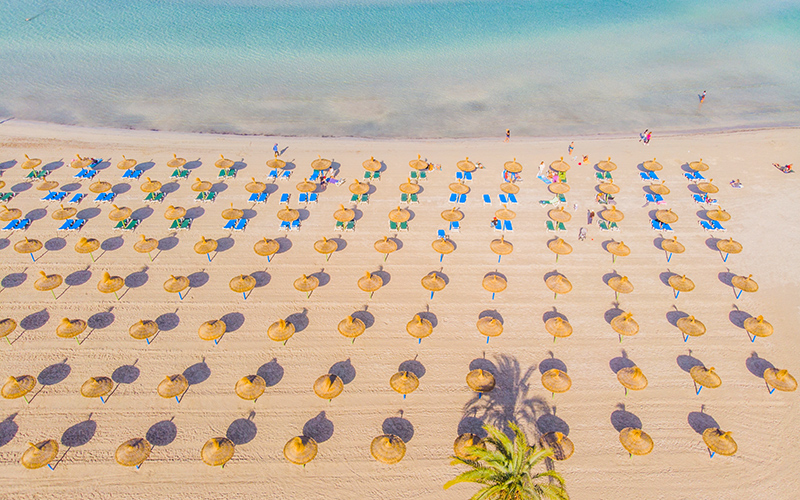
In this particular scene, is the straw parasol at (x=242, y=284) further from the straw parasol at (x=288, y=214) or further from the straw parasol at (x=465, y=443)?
the straw parasol at (x=465, y=443)

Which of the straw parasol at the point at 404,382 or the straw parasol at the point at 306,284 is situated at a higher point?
the straw parasol at the point at 306,284

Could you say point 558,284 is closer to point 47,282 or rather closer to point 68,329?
point 68,329

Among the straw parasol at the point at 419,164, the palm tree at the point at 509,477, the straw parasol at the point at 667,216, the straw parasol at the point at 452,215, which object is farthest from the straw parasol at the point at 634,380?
the straw parasol at the point at 419,164

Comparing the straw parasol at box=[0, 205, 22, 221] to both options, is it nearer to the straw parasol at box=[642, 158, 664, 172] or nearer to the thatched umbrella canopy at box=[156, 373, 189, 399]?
the thatched umbrella canopy at box=[156, 373, 189, 399]

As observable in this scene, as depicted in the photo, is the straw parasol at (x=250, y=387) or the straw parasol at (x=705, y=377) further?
the straw parasol at (x=705, y=377)

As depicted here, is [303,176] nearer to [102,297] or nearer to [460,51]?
[102,297]

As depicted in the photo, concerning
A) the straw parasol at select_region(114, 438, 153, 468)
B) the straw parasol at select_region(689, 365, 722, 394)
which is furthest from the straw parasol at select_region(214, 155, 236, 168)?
the straw parasol at select_region(689, 365, 722, 394)

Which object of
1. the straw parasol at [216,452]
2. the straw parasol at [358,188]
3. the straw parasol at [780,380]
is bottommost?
the straw parasol at [216,452]

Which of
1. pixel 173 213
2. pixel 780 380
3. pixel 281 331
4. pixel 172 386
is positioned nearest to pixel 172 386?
pixel 172 386
